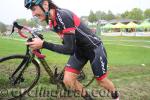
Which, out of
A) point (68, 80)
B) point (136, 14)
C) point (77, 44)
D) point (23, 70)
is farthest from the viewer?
point (136, 14)

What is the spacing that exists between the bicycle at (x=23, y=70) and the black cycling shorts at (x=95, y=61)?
2.35ft

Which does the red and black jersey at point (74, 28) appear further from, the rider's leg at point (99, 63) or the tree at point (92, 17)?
the tree at point (92, 17)

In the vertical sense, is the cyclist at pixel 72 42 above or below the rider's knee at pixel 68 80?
above

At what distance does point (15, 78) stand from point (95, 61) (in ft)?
5.51

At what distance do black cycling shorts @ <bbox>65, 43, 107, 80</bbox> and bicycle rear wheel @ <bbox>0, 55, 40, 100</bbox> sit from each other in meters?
0.91

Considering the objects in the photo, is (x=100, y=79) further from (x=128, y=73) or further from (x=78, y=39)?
(x=128, y=73)

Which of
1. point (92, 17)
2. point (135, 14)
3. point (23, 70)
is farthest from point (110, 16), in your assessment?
point (23, 70)

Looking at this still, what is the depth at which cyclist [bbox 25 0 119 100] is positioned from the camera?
4859 mm

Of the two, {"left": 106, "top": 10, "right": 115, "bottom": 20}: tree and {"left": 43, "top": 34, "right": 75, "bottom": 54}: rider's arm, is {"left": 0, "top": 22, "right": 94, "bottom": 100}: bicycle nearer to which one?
{"left": 43, "top": 34, "right": 75, "bottom": 54}: rider's arm

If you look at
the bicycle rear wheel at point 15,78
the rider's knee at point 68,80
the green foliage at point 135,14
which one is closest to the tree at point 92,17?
the green foliage at point 135,14

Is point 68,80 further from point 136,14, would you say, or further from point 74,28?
point 136,14

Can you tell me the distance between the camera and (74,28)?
16.3 feet

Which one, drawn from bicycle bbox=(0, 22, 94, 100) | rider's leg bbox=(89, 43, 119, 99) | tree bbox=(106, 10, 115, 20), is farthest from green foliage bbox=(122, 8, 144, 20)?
rider's leg bbox=(89, 43, 119, 99)

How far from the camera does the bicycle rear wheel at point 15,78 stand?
6105 millimetres
